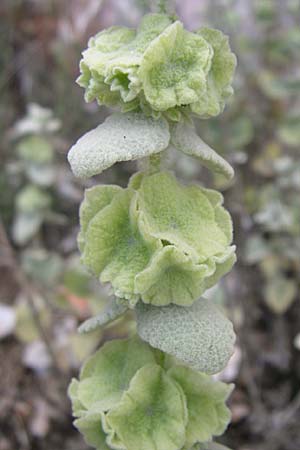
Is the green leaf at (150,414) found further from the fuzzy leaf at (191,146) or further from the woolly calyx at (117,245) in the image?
the fuzzy leaf at (191,146)

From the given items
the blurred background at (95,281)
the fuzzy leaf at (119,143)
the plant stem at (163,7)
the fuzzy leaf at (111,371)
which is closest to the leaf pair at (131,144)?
the fuzzy leaf at (119,143)

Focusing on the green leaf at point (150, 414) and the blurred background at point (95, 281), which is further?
the blurred background at point (95, 281)

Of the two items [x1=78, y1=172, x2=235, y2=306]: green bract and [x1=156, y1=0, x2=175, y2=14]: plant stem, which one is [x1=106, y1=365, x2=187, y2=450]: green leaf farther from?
[x1=156, y1=0, x2=175, y2=14]: plant stem

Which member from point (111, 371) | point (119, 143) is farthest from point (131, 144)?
point (111, 371)

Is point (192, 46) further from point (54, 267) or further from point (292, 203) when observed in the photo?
point (292, 203)

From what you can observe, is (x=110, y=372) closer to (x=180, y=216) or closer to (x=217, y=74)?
(x=180, y=216)

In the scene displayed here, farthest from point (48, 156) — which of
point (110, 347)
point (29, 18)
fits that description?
point (29, 18)
